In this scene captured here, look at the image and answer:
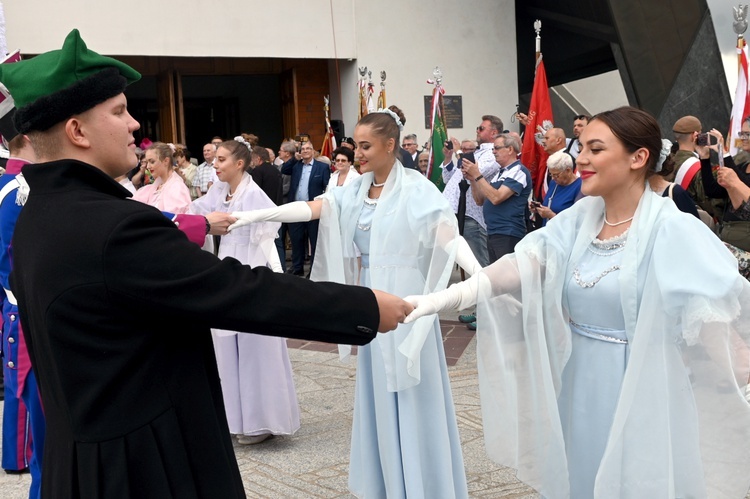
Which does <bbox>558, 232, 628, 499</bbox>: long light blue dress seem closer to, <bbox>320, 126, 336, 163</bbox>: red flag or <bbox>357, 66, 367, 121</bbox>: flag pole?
<bbox>357, 66, 367, 121</bbox>: flag pole

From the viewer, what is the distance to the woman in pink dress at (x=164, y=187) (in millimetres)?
5637

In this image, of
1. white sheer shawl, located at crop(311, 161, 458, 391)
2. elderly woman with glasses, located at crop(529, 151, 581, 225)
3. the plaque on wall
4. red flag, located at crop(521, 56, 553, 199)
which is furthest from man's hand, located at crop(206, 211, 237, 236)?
the plaque on wall

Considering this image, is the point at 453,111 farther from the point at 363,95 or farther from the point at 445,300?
the point at 445,300

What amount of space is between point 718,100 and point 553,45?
5.22 metres

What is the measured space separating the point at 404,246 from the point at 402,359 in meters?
0.56

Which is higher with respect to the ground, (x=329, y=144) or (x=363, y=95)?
(x=363, y=95)

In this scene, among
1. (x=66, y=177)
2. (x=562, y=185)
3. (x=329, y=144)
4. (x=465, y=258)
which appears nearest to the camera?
(x=66, y=177)

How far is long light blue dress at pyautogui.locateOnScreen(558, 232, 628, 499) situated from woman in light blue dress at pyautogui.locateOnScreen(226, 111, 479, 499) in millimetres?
788

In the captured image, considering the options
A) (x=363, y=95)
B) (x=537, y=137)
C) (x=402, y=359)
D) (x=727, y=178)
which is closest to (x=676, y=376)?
(x=402, y=359)

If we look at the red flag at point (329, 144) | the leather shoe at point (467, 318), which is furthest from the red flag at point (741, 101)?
the red flag at point (329, 144)

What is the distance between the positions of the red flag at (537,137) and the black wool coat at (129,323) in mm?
7658

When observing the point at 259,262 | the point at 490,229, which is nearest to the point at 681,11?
the point at 490,229

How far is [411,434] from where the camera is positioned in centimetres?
390

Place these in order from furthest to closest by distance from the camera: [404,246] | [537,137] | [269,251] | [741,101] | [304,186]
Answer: [304,186], [537,137], [741,101], [269,251], [404,246]
